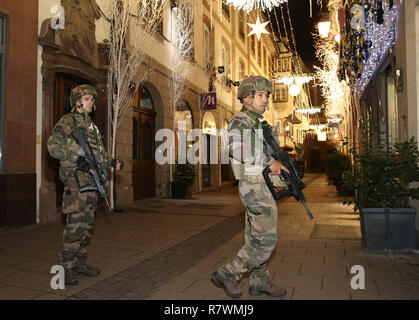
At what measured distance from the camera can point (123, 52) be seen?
31.9 feet

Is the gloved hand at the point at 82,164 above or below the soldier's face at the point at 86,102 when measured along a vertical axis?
below

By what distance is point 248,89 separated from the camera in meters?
3.27

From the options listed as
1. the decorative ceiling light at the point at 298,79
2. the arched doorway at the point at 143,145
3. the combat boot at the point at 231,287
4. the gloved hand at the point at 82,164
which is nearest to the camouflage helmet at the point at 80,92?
the gloved hand at the point at 82,164

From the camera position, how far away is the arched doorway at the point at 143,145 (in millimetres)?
11500

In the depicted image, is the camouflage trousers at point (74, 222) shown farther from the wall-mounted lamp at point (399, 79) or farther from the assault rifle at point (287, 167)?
the wall-mounted lamp at point (399, 79)

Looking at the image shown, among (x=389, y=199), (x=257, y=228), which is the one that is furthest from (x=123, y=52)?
(x=257, y=228)

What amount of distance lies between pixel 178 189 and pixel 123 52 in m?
5.01

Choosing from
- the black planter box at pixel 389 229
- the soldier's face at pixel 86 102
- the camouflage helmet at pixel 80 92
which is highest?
the camouflage helmet at pixel 80 92

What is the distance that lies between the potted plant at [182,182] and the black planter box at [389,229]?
8.03m

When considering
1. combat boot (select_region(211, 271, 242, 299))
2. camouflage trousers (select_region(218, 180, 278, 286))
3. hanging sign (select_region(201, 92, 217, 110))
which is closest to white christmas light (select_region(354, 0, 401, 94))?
camouflage trousers (select_region(218, 180, 278, 286))

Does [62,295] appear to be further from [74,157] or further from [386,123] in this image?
[386,123]

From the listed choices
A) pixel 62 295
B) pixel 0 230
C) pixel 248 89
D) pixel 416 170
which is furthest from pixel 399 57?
pixel 0 230

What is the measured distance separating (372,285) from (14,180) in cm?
620

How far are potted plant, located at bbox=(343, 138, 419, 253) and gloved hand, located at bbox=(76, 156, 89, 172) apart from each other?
12.2ft
